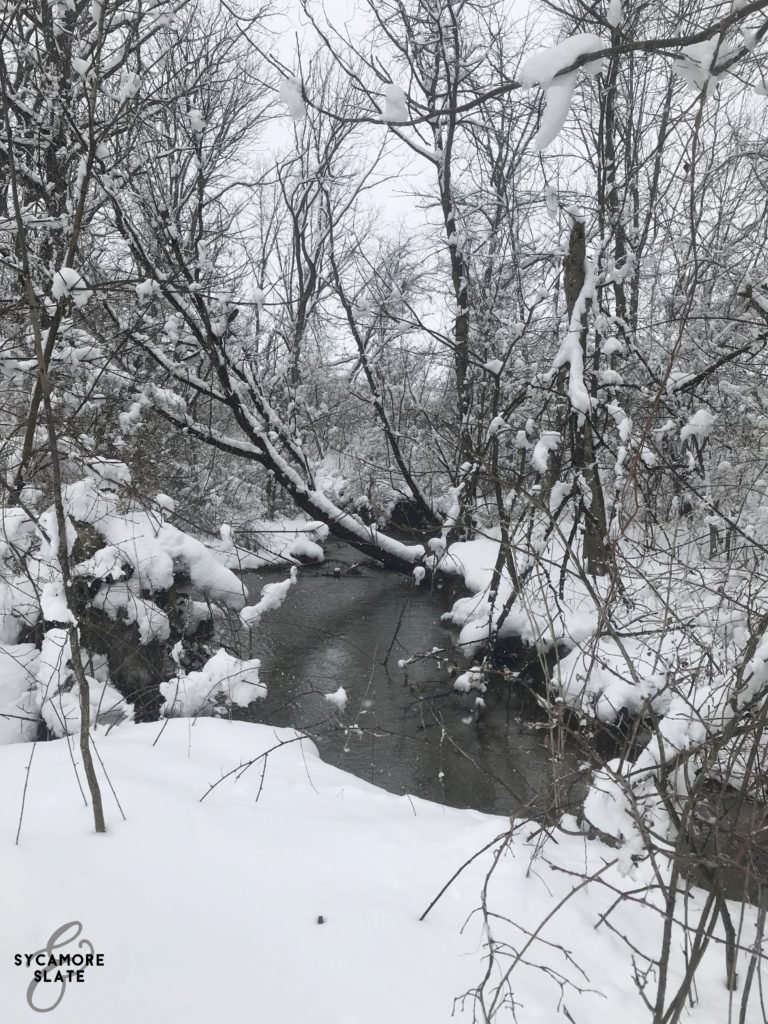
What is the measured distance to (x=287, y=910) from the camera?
222 cm

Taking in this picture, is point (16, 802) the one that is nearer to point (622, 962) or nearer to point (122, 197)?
point (622, 962)

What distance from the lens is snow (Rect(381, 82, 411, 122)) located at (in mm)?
1698

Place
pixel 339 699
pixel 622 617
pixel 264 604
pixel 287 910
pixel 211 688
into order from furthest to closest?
pixel 264 604 < pixel 339 699 < pixel 211 688 < pixel 622 617 < pixel 287 910

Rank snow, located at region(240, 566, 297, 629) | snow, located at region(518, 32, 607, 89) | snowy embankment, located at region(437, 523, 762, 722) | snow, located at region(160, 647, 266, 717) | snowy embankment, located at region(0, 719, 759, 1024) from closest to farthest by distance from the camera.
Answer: snow, located at region(518, 32, 607, 89)
snowy embankment, located at region(0, 719, 759, 1024)
snowy embankment, located at region(437, 523, 762, 722)
snow, located at region(160, 647, 266, 717)
snow, located at region(240, 566, 297, 629)

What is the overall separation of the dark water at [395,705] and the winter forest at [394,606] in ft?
0.16

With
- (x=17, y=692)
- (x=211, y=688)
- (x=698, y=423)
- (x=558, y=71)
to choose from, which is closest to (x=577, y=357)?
(x=698, y=423)

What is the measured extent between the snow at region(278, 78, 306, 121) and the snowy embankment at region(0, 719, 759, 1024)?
2.10m

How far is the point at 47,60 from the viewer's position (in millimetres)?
6473

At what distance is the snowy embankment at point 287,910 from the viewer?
1.82 meters

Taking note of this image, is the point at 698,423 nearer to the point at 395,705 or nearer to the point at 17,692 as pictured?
the point at 395,705

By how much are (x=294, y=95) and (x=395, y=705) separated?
5.36 metres

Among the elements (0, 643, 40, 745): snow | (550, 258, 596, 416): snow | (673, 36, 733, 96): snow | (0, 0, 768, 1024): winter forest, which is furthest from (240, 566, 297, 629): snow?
(673, 36, 733, 96): snow

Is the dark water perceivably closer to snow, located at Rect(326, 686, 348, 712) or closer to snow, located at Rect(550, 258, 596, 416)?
snow, located at Rect(326, 686, 348, 712)

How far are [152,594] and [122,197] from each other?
5.41 meters
